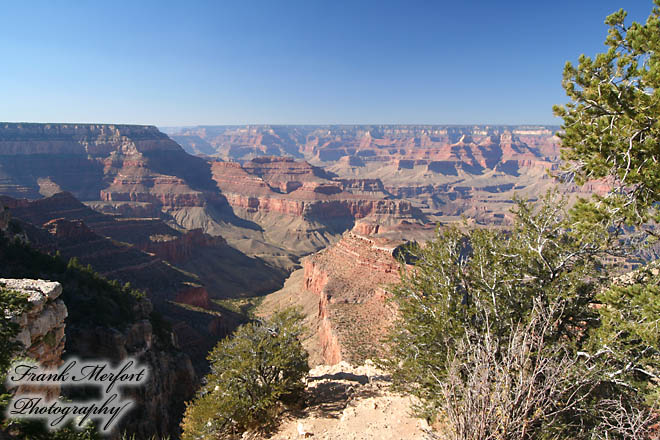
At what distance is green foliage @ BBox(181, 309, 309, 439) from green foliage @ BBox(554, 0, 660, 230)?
1496 cm

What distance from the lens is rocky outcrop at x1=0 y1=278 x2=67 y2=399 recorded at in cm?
1325

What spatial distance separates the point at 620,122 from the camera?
10.1 meters

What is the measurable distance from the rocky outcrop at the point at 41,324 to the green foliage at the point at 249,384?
629cm

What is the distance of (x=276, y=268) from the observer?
340ft

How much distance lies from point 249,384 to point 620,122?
17494mm

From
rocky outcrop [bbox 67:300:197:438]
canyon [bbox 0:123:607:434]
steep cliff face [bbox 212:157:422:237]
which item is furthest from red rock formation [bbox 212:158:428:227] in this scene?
rocky outcrop [bbox 67:300:197:438]

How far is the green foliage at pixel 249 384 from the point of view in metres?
16.9

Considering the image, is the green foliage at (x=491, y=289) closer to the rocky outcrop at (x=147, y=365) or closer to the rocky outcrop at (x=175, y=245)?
the rocky outcrop at (x=147, y=365)

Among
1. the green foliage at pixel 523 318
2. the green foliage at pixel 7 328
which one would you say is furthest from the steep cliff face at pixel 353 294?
the green foliage at pixel 7 328

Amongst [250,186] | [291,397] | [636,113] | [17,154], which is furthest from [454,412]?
[17,154]

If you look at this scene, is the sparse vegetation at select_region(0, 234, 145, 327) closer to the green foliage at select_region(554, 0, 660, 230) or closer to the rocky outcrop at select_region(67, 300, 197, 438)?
the rocky outcrop at select_region(67, 300, 197, 438)

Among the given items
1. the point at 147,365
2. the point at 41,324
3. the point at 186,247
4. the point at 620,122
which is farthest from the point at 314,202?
the point at 620,122

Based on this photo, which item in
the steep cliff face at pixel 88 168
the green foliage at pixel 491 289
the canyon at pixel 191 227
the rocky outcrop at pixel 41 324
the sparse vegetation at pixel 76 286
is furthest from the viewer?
the steep cliff face at pixel 88 168

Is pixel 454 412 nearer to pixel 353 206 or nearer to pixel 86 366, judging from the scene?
pixel 86 366
